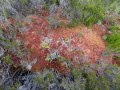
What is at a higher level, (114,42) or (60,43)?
(60,43)

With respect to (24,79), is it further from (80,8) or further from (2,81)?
(80,8)

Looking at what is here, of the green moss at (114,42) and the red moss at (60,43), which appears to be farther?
the green moss at (114,42)

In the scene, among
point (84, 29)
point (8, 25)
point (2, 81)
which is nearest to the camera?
point (2, 81)

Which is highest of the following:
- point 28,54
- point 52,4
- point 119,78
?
point 52,4

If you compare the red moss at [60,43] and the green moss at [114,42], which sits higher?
the red moss at [60,43]

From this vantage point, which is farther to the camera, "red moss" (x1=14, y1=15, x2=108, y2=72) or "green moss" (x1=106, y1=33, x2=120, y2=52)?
"green moss" (x1=106, y1=33, x2=120, y2=52)

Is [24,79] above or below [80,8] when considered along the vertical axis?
below

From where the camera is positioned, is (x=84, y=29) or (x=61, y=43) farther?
(x=84, y=29)

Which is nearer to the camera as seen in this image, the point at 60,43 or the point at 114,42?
the point at 60,43

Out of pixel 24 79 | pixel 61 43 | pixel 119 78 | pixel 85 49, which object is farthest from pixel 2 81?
pixel 119 78

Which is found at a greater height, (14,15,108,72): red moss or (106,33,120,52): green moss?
(14,15,108,72): red moss

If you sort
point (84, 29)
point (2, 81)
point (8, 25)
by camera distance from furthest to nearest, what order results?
point (84, 29) → point (8, 25) → point (2, 81)
